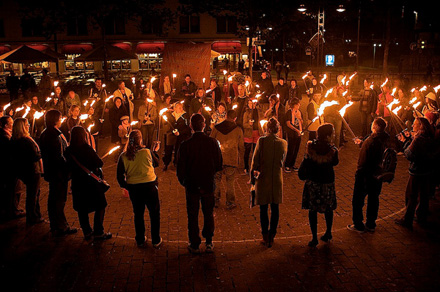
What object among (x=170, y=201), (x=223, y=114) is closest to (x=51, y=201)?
(x=170, y=201)

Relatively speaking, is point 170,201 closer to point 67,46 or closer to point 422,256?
point 422,256

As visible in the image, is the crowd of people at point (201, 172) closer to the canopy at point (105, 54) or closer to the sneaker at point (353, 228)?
the sneaker at point (353, 228)

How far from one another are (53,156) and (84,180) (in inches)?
29.8

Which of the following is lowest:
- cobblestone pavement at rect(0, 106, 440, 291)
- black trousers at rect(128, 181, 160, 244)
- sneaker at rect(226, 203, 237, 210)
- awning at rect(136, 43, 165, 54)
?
cobblestone pavement at rect(0, 106, 440, 291)

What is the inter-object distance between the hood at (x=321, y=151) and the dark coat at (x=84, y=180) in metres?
3.04

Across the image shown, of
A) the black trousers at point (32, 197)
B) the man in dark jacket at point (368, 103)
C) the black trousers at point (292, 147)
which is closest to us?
the black trousers at point (32, 197)

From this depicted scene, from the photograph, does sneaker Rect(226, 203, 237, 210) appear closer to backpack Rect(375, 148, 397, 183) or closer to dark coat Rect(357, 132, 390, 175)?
dark coat Rect(357, 132, 390, 175)

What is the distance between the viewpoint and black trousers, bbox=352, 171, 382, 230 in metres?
6.77

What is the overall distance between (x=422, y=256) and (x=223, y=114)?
501 cm

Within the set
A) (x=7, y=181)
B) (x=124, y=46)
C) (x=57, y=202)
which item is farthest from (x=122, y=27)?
(x=57, y=202)

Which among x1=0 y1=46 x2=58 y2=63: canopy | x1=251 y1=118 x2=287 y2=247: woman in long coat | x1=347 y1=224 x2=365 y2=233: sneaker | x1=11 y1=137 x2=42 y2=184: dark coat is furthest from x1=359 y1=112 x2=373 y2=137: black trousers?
x1=0 y1=46 x2=58 y2=63: canopy

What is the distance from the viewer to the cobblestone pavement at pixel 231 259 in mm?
5555

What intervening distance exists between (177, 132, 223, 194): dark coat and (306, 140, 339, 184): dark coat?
1.38m

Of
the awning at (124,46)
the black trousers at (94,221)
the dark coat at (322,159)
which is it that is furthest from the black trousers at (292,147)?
the awning at (124,46)
